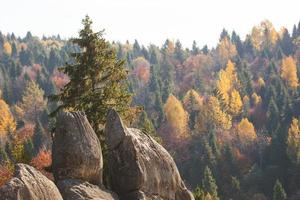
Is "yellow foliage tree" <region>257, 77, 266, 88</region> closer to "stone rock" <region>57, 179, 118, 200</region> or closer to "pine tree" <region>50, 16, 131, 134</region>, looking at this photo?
"pine tree" <region>50, 16, 131, 134</region>

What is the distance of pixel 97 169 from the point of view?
23.0 meters

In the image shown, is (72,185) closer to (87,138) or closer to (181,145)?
(87,138)

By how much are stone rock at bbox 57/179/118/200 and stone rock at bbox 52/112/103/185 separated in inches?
19.1

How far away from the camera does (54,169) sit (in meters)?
22.5

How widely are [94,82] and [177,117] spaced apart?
366ft

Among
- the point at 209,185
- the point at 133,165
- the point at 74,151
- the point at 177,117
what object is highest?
the point at 177,117

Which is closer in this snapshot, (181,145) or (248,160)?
(248,160)

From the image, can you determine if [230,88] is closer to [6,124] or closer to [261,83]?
[261,83]

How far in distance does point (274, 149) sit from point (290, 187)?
1200 centimetres

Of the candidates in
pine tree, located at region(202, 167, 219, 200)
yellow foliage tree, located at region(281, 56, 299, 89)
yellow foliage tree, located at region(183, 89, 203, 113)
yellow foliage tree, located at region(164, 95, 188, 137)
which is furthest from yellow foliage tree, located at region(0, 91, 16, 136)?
yellow foliage tree, located at region(281, 56, 299, 89)

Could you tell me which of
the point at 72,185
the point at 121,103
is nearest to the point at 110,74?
the point at 121,103

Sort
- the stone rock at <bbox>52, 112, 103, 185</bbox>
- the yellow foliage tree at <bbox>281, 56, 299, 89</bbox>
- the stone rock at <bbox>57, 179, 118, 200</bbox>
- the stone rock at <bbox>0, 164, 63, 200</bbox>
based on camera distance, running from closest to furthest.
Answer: the stone rock at <bbox>0, 164, 63, 200</bbox>, the stone rock at <bbox>57, 179, 118, 200</bbox>, the stone rock at <bbox>52, 112, 103, 185</bbox>, the yellow foliage tree at <bbox>281, 56, 299, 89</bbox>

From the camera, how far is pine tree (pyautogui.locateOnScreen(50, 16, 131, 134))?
28797 millimetres

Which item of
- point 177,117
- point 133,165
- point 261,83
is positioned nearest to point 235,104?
point 177,117
